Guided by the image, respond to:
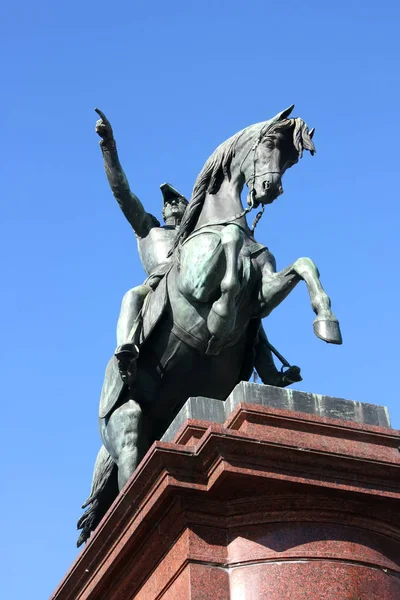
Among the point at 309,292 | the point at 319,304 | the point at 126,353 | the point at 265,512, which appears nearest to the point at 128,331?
the point at 126,353

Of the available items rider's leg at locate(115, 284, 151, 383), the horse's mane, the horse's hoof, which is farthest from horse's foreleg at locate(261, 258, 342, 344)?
rider's leg at locate(115, 284, 151, 383)

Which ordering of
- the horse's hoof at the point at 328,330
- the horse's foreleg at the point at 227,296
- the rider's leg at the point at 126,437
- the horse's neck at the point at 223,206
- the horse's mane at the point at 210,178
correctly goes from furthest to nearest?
the horse's mane at the point at 210,178, the horse's neck at the point at 223,206, the rider's leg at the point at 126,437, the horse's foreleg at the point at 227,296, the horse's hoof at the point at 328,330

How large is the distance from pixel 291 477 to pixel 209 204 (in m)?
4.18

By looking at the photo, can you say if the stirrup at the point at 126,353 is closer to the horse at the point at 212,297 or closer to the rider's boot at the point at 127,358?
the rider's boot at the point at 127,358

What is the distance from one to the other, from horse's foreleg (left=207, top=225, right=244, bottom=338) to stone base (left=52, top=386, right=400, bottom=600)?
1.96 m

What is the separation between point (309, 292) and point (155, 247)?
3020mm

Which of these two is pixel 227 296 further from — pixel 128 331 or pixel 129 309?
pixel 129 309

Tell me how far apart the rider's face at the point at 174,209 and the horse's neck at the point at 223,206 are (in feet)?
6.11

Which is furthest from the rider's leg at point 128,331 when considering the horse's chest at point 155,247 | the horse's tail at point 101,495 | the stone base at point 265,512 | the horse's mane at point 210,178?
the stone base at point 265,512

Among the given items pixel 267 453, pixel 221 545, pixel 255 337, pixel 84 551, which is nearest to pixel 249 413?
pixel 267 453

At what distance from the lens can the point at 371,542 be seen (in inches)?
352

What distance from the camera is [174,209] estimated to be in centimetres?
1416

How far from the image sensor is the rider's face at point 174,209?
14.1 meters

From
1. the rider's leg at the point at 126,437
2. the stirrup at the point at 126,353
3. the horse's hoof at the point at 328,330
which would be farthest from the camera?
the rider's leg at the point at 126,437
